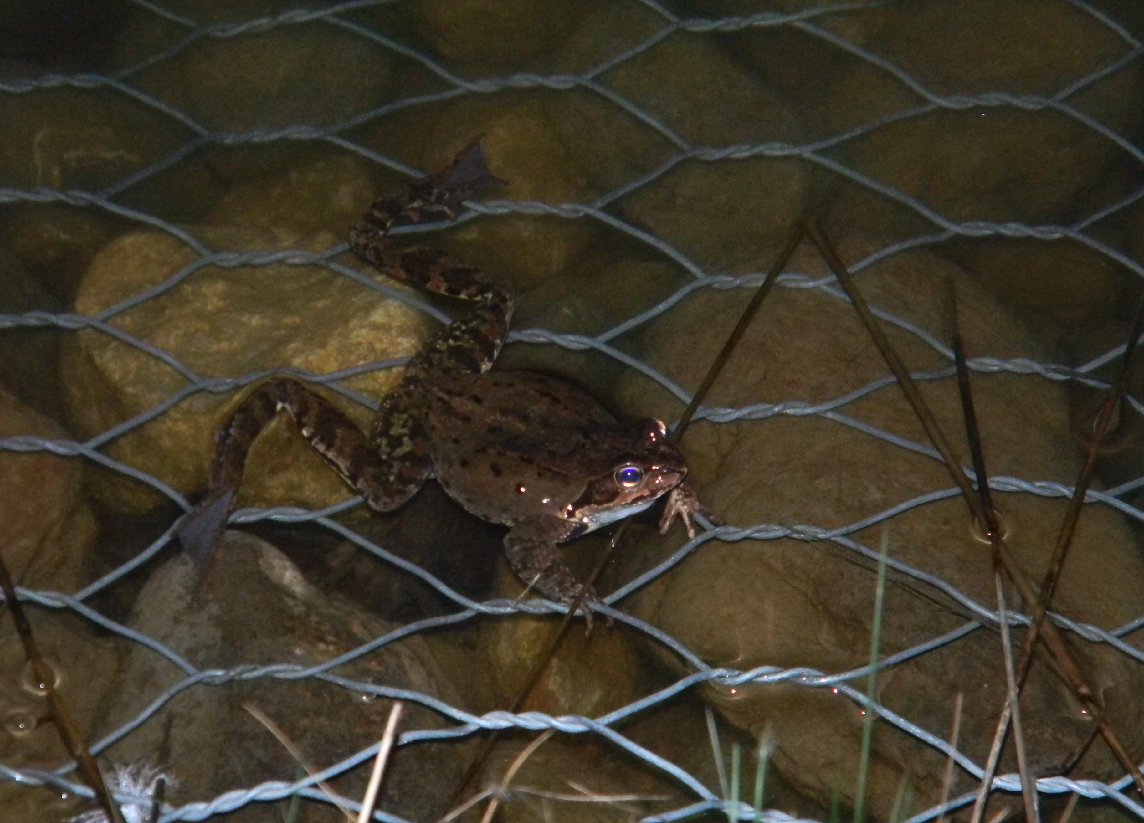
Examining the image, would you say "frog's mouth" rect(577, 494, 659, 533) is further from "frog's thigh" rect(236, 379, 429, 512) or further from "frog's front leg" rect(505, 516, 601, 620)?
"frog's thigh" rect(236, 379, 429, 512)

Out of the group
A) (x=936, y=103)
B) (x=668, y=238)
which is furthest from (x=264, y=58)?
(x=936, y=103)

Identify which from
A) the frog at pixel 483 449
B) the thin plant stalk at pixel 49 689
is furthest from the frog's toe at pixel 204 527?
the thin plant stalk at pixel 49 689

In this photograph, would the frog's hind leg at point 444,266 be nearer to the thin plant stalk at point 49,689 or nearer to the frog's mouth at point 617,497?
the frog's mouth at point 617,497

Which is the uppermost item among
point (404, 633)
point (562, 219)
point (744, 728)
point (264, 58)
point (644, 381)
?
point (264, 58)

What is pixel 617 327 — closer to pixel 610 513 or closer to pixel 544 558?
pixel 610 513

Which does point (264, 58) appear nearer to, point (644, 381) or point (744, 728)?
point (644, 381)

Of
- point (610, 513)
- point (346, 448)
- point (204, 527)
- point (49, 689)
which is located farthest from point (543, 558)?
point (49, 689)
